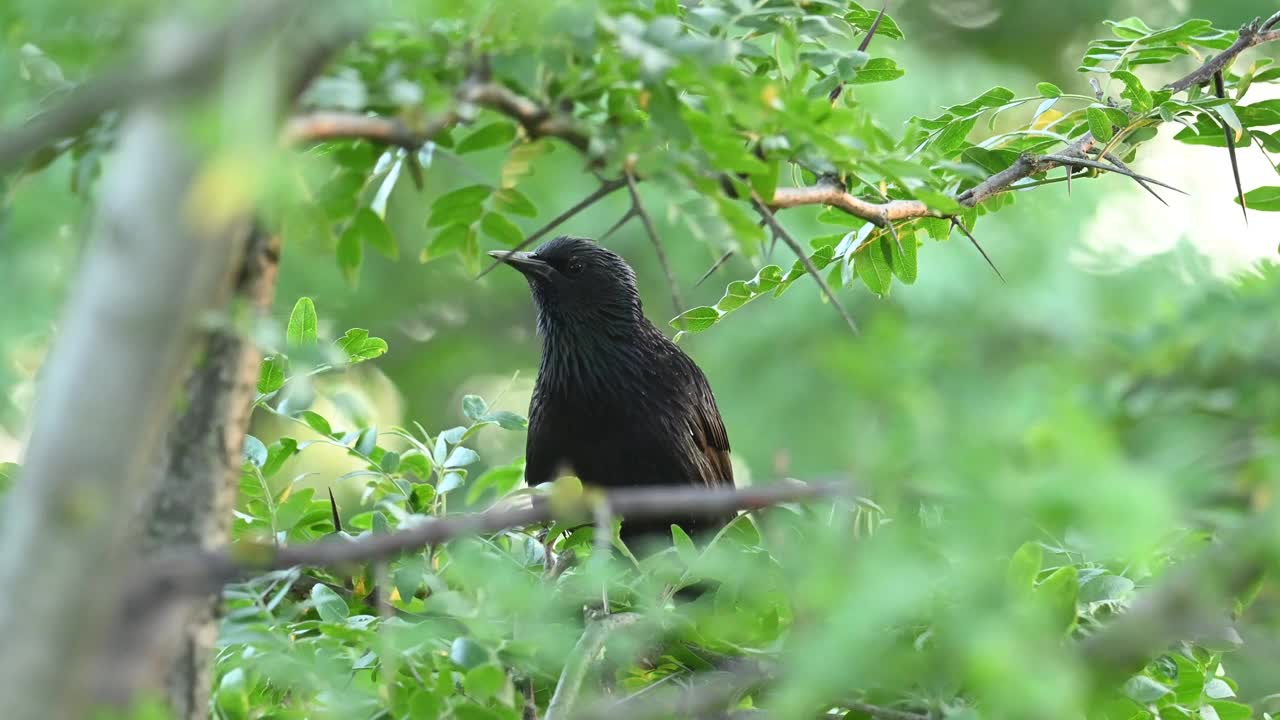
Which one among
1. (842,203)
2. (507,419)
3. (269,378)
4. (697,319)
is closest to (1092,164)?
(842,203)

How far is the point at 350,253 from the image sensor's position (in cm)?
141

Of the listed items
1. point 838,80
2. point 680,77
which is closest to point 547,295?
point 838,80

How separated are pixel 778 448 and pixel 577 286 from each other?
2.82 m

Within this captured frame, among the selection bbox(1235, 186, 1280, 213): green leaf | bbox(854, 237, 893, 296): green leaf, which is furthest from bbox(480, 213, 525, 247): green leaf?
bbox(1235, 186, 1280, 213): green leaf

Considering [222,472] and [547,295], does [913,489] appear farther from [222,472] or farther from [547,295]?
[547,295]

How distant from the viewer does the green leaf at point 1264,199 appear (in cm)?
215

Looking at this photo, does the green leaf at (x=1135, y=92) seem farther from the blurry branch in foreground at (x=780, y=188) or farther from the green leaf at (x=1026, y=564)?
the green leaf at (x=1026, y=564)

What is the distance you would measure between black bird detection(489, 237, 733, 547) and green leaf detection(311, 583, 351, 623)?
1852 millimetres

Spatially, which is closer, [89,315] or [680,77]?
[89,315]

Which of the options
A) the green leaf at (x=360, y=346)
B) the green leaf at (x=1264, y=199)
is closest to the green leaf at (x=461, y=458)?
Answer: the green leaf at (x=360, y=346)

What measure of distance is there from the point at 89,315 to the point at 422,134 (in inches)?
15.6

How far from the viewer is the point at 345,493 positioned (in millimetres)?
8234

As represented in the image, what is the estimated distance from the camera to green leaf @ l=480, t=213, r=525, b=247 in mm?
1627

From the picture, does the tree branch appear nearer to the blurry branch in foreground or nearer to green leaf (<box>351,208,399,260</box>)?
the blurry branch in foreground
